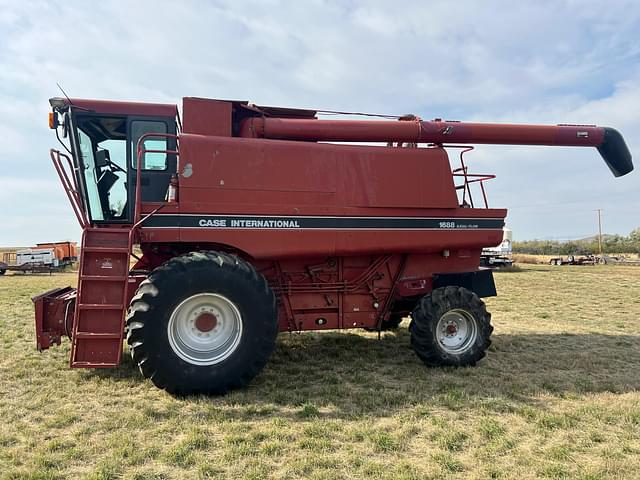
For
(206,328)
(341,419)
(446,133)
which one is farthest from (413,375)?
(446,133)

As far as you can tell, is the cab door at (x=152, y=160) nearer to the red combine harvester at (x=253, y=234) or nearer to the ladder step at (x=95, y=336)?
the red combine harvester at (x=253, y=234)

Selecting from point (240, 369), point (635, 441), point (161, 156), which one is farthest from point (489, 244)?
point (161, 156)

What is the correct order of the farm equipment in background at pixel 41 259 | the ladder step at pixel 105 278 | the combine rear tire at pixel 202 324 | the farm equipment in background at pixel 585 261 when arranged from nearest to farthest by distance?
the combine rear tire at pixel 202 324 → the ladder step at pixel 105 278 → the farm equipment in background at pixel 41 259 → the farm equipment in background at pixel 585 261

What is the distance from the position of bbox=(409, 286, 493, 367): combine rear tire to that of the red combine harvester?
0.02m

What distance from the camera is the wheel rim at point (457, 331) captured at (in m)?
6.27

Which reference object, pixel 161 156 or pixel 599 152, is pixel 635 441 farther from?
pixel 161 156

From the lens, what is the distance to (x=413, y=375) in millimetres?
5852

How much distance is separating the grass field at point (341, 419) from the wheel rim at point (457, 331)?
1.28ft

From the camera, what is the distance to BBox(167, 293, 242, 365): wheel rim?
514 centimetres

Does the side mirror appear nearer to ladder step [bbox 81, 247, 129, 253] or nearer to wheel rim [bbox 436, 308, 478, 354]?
ladder step [bbox 81, 247, 129, 253]

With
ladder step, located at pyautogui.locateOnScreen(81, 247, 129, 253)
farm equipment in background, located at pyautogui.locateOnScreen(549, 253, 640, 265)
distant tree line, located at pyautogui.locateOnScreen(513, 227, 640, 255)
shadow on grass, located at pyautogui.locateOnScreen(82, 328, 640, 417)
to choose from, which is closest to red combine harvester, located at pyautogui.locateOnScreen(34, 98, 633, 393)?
ladder step, located at pyautogui.locateOnScreen(81, 247, 129, 253)

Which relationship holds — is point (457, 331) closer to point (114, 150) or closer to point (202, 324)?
point (202, 324)

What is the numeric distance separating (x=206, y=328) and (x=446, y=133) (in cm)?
404

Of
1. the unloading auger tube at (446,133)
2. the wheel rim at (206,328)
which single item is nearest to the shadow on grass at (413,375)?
the wheel rim at (206,328)
